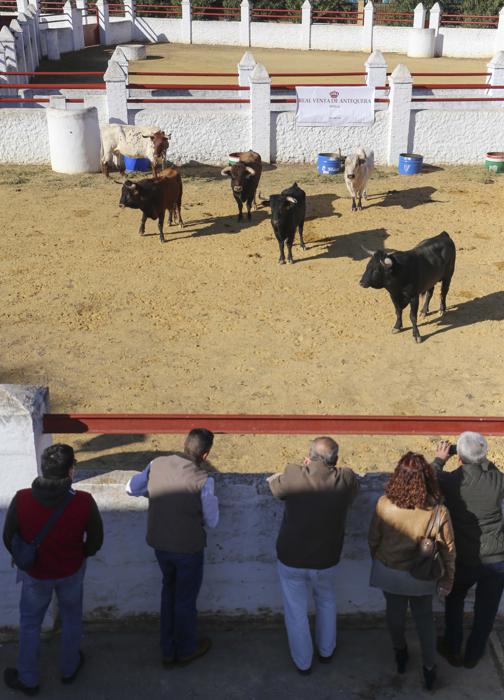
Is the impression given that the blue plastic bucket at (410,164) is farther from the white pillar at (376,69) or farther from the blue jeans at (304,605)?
the blue jeans at (304,605)

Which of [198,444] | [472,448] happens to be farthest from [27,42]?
[472,448]

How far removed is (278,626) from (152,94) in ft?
77.7

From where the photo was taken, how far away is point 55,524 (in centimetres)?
383

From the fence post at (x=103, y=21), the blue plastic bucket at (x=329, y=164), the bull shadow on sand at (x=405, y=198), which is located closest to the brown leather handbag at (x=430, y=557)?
the bull shadow on sand at (x=405, y=198)

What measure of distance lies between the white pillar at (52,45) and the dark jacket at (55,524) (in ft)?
107

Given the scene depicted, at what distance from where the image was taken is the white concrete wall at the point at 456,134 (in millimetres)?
18062

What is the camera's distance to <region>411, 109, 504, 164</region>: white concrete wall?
18.1 m

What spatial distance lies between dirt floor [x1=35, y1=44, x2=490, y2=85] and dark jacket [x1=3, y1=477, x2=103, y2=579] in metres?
25.6

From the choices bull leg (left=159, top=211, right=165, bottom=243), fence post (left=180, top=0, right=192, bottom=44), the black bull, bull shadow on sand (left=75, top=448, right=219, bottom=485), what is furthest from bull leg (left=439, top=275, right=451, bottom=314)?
fence post (left=180, top=0, right=192, bottom=44)

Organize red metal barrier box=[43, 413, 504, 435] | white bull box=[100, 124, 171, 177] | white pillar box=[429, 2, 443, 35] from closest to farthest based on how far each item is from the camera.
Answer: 1. red metal barrier box=[43, 413, 504, 435]
2. white bull box=[100, 124, 171, 177]
3. white pillar box=[429, 2, 443, 35]

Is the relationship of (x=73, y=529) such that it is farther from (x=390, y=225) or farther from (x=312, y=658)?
(x=390, y=225)

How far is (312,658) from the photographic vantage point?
4.29 metres

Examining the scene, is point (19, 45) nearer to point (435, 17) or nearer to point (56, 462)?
point (435, 17)

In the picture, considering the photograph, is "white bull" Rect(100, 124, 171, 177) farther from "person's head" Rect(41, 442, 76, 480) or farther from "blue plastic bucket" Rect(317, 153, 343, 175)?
"person's head" Rect(41, 442, 76, 480)
